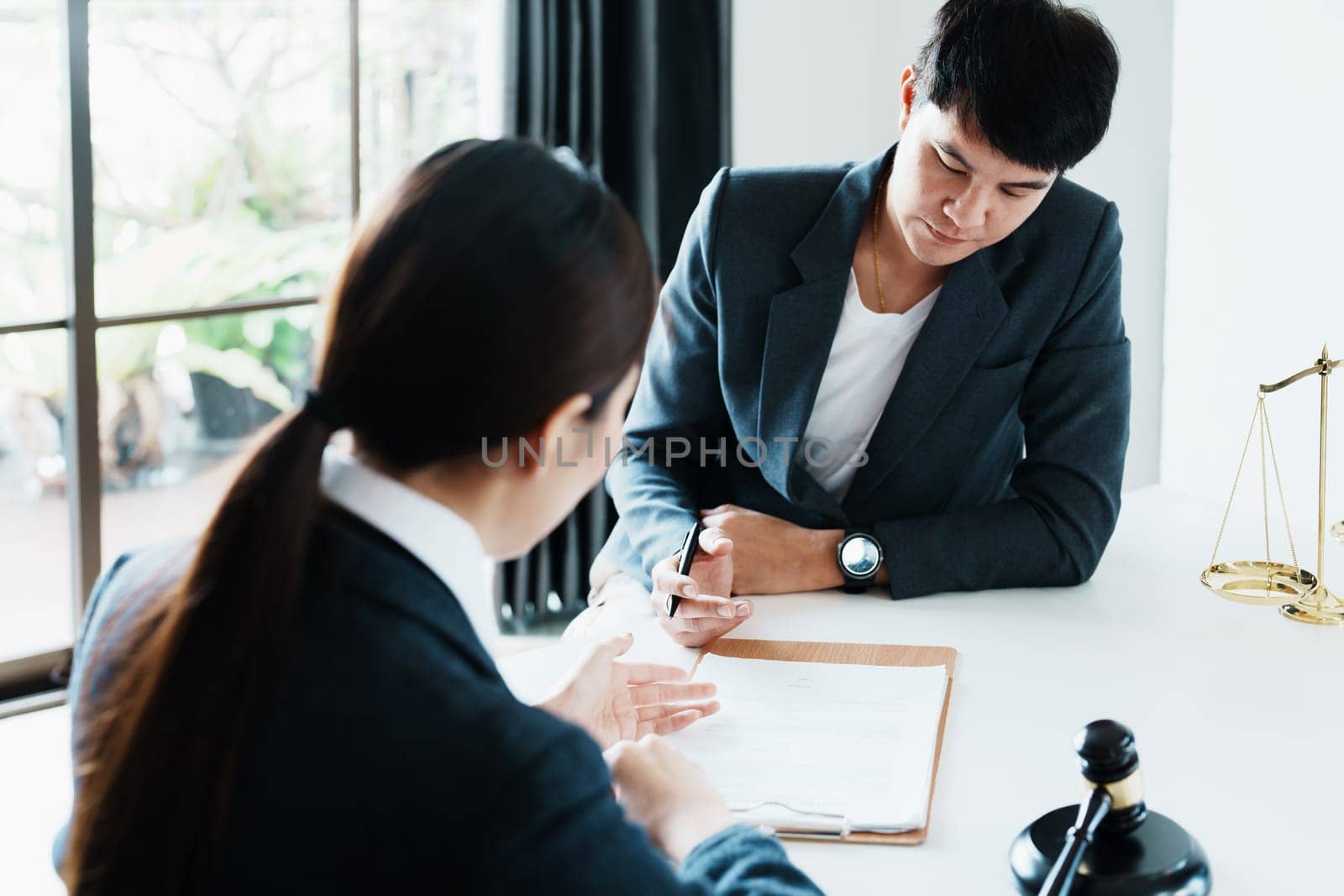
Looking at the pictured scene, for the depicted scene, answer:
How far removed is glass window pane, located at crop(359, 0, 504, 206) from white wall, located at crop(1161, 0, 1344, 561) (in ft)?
4.87

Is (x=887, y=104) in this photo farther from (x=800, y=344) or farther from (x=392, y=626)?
(x=392, y=626)

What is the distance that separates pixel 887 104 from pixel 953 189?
2.19 metres

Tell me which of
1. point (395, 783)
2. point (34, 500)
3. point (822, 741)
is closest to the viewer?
point (395, 783)

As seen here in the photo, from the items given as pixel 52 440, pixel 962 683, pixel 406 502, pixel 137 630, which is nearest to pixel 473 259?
pixel 406 502

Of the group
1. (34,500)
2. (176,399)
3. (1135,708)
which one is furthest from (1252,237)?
(34,500)

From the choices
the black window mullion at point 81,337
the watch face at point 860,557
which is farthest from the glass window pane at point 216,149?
the watch face at point 860,557

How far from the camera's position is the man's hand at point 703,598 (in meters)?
1.44

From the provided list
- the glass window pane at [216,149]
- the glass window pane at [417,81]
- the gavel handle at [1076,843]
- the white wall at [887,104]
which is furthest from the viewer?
the glass window pane at [417,81]

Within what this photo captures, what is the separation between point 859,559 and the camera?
5.29 feet

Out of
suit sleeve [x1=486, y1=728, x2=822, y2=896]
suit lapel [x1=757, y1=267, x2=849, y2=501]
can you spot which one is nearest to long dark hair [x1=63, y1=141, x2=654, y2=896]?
suit sleeve [x1=486, y1=728, x2=822, y2=896]

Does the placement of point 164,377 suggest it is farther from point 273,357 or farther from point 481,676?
point 481,676

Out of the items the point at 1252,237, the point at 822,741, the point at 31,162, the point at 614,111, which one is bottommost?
the point at 822,741

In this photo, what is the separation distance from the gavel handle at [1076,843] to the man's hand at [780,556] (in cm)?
64

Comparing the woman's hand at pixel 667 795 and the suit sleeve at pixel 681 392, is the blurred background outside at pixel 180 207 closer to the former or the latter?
the suit sleeve at pixel 681 392
